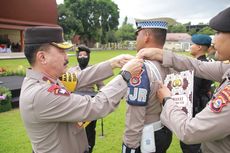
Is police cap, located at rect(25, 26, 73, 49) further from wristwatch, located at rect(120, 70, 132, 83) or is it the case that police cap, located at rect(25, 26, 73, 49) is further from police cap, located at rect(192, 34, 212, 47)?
police cap, located at rect(192, 34, 212, 47)

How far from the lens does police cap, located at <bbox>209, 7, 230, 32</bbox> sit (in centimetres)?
206

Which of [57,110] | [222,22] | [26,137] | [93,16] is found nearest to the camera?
[222,22]

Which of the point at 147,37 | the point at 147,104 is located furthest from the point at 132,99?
the point at 147,37

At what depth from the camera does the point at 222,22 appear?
2082 millimetres

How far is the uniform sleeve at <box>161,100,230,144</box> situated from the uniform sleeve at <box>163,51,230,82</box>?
34.7 inches

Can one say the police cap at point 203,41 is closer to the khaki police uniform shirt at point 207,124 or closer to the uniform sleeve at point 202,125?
the khaki police uniform shirt at point 207,124

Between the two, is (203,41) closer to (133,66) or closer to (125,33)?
(133,66)

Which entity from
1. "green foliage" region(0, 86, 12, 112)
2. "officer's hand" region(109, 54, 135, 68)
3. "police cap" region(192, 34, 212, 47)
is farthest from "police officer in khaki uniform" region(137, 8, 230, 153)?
"green foliage" region(0, 86, 12, 112)

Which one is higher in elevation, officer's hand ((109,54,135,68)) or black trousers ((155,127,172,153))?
officer's hand ((109,54,135,68))

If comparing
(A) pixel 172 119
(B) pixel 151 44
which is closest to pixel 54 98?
(A) pixel 172 119

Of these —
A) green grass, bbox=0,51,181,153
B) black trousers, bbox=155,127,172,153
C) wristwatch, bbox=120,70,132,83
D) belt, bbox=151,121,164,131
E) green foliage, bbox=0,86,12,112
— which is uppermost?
wristwatch, bbox=120,70,132,83

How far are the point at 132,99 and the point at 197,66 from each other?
2.47 ft

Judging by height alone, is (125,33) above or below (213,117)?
above

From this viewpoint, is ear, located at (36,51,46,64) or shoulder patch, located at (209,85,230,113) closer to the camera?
shoulder patch, located at (209,85,230,113)
